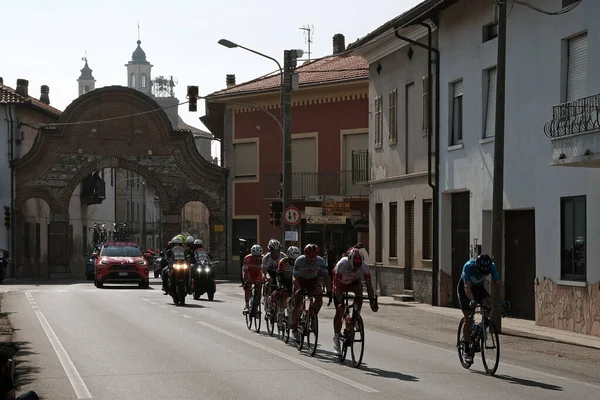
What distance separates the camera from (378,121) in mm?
36562

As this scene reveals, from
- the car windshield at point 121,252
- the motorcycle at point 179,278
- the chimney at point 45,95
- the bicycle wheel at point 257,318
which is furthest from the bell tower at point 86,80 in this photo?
the bicycle wheel at point 257,318

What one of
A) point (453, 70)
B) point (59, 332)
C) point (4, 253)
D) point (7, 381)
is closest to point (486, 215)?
point (453, 70)

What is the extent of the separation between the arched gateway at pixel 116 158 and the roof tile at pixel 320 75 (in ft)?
14.8

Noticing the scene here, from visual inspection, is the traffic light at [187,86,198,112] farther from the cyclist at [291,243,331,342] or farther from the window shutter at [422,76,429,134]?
the cyclist at [291,243,331,342]

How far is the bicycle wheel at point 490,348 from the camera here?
1423 cm

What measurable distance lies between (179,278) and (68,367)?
15.5 metres

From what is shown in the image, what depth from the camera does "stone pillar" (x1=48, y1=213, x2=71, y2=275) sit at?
188ft

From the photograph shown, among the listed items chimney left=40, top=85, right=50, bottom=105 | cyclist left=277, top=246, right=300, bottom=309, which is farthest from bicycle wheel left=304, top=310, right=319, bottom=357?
chimney left=40, top=85, right=50, bottom=105

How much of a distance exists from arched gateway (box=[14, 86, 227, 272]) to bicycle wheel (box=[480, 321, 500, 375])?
43.5 meters

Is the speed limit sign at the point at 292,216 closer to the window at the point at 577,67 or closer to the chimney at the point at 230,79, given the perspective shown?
the window at the point at 577,67

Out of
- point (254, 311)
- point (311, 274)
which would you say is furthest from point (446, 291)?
point (311, 274)

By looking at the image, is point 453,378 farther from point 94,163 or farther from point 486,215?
point 94,163

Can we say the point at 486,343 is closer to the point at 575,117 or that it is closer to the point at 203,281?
the point at 575,117

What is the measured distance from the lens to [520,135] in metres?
24.8
